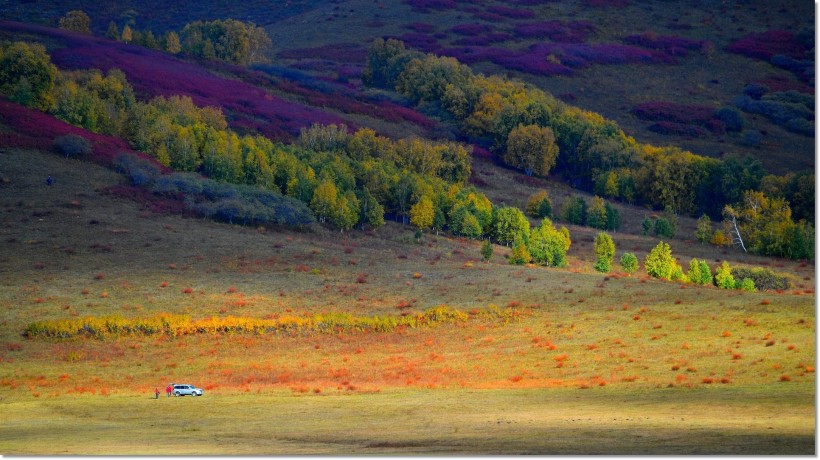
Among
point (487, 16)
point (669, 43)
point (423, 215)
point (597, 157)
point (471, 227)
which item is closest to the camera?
point (471, 227)

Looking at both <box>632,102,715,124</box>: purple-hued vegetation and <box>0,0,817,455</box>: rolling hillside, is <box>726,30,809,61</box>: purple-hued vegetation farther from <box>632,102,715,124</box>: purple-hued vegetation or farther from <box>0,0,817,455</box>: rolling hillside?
<box>632,102,715,124</box>: purple-hued vegetation

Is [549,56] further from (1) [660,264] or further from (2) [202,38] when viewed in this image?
(1) [660,264]

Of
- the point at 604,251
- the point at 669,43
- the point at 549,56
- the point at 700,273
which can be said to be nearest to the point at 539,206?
the point at 604,251

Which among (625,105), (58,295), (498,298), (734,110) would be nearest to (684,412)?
(498,298)

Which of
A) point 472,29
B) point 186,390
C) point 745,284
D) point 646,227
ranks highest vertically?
point 472,29

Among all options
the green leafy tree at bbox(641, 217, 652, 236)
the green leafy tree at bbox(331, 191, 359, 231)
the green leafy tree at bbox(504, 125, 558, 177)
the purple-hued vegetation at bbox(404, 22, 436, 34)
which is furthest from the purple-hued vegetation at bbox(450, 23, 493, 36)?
the green leafy tree at bbox(331, 191, 359, 231)

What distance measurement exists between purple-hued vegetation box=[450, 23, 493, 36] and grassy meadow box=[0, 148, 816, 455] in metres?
77.6

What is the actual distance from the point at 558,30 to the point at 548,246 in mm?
63947

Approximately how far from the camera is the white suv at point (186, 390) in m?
31.4

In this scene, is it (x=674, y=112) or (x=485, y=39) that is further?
(x=485, y=39)

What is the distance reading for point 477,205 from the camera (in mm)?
70438

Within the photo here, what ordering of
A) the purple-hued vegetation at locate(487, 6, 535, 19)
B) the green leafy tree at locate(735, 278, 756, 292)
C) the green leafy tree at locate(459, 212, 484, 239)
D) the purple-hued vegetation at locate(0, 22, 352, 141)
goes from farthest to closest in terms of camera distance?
the purple-hued vegetation at locate(487, 6, 535, 19), the purple-hued vegetation at locate(0, 22, 352, 141), the green leafy tree at locate(459, 212, 484, 239), the green leafy tree at locate(735, 278, 756, 292)

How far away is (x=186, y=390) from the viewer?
31.5 m

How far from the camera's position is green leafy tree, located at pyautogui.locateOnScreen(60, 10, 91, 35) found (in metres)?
105
